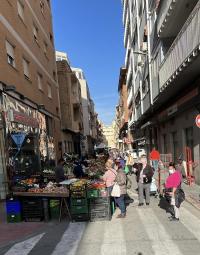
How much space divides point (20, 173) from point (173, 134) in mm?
9618

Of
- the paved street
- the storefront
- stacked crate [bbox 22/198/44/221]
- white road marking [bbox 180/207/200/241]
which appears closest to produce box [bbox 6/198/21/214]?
stacked crate [bbox 22/198/44/221]

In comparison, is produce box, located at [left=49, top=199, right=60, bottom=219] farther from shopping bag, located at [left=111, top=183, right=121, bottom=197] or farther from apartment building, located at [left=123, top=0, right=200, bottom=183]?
apartment building, located at [left=123, top=0, right=200, bottom=183]

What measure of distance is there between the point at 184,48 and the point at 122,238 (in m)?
8.50

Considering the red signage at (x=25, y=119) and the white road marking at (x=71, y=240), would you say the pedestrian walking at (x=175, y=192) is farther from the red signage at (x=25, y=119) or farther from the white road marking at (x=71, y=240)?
the red signage at (x=25, y=119)

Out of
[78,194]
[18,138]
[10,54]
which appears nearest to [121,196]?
[78,194]

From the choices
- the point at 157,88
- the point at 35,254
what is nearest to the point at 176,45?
the point at 157,88

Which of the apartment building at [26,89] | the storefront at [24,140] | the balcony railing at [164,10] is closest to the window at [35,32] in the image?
the apartment building at [26,89]

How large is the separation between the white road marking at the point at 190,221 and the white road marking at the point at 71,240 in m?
2.41

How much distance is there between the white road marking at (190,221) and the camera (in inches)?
336

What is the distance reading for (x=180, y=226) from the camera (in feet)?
30.0

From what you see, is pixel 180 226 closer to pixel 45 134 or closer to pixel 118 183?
pixel 118 183

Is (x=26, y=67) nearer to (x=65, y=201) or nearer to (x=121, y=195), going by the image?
(x=65, y=201)

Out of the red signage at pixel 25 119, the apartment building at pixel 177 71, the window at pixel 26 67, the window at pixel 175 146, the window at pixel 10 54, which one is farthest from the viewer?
the window at pixel 175 146

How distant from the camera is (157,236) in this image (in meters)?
8.19
